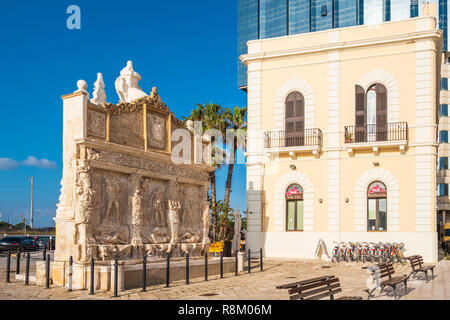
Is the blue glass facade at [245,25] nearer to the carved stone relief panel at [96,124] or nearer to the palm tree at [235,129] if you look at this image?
the palm tree at [235,129]

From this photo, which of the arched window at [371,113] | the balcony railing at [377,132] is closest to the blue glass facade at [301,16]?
the arched window at [371,113]

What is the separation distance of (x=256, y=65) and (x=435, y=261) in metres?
13.4

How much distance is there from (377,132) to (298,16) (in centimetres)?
6613

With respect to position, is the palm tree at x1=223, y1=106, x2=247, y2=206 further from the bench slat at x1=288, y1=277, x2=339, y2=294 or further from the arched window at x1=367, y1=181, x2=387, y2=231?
the bench slat at x1=288, y1=277, x2=339, y2=294

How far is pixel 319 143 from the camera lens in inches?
1040

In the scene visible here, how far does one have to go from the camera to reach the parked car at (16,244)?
1249 inches

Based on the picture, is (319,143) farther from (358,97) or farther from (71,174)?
(71,174)

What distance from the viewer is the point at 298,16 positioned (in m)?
87.8

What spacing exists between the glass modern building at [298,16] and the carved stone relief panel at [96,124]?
72496mm

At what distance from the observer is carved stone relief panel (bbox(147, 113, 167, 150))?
17.4 m

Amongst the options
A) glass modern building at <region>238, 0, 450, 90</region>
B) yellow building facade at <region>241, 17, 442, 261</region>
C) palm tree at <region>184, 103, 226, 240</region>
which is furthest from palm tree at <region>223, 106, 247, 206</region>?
glass modern building at <region>238, 0, 450, 90</region>

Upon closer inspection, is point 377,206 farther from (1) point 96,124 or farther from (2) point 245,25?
(2) point 245,25

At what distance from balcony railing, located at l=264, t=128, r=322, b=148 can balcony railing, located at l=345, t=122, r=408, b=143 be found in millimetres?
1532
